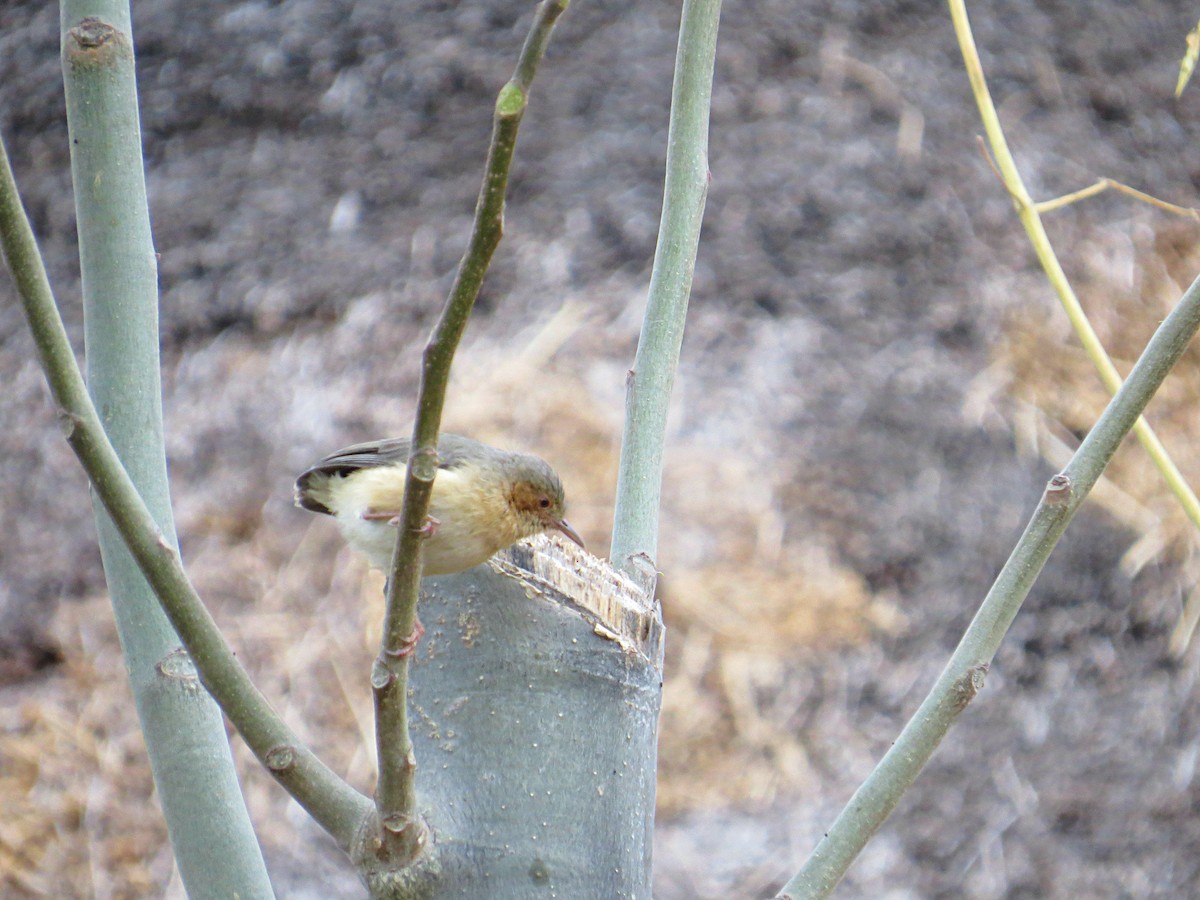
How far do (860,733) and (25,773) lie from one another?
1581 mm

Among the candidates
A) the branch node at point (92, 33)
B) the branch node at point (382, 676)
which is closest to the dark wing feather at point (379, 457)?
the branch node at point (92, 33)

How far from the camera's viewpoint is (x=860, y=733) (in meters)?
2.60

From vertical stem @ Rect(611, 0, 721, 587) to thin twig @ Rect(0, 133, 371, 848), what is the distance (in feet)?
1.52

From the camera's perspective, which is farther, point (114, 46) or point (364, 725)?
point (364, 725)

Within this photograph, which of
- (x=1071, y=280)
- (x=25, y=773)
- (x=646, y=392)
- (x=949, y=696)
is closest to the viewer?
(x=949, y=696)

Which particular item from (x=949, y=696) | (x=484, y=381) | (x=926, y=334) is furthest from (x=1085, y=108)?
(x=949, y=696)

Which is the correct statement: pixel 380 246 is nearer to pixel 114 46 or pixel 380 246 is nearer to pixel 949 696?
pixel 114 46

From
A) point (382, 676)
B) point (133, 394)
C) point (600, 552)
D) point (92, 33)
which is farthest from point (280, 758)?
point (600, 552)

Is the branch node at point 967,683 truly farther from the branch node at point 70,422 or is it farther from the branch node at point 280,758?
the branch node at point 70,422

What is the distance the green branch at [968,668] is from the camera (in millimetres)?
1009

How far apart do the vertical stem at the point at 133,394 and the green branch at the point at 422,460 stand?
0.20 meters

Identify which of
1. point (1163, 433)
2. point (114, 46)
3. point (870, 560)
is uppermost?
point (114, 46)

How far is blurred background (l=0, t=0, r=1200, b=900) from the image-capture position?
2525 millimetres

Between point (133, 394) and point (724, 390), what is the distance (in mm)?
1876
